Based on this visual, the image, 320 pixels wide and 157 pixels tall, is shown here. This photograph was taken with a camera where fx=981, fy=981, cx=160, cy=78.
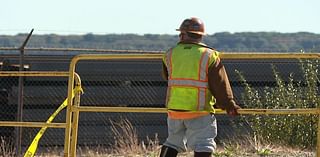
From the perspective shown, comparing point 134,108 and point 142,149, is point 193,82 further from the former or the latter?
point 142,149

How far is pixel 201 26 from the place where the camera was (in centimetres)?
877

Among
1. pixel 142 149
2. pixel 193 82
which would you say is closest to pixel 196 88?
pixel 193 82

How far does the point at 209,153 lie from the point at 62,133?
24.6 feet

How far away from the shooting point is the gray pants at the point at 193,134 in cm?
870

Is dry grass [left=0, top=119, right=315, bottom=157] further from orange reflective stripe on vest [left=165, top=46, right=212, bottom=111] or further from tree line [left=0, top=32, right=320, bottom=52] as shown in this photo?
tree line [left=0, top=32, right=320, bottom=52]

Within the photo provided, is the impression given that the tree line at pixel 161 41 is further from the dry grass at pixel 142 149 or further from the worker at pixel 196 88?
the worker at pixel 196 88

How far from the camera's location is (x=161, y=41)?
39031 millimetres

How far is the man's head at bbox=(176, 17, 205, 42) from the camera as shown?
8734 mm

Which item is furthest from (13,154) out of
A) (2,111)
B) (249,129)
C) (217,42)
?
(217,42)

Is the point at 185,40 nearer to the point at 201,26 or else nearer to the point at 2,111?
the point at 201,26

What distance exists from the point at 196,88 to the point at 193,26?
0.55 m

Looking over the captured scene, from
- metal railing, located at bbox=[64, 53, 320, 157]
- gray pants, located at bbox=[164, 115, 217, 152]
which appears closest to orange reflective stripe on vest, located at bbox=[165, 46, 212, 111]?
gray pants, located at bbox=[164, 115, 217, 152]

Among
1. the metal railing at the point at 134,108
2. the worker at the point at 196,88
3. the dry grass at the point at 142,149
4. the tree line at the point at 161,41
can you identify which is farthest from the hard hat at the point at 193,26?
the tree line at the point at 161,41

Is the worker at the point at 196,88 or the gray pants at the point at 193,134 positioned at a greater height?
the worker at the point at 196,88
